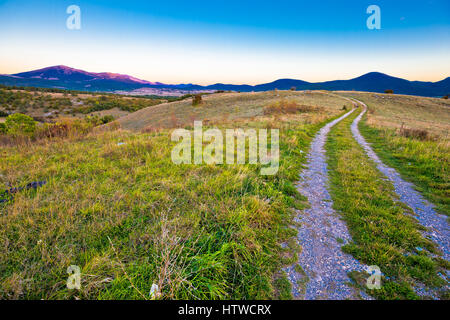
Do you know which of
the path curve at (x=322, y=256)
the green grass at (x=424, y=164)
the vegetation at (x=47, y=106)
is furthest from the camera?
the vegetation at (x=47, y=106)

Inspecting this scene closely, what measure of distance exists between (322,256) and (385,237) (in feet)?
4.96

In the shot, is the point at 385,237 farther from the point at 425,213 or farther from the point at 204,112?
the point at 204,112

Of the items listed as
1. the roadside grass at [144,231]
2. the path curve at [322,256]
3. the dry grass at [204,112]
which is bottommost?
the path curve at [322,256]

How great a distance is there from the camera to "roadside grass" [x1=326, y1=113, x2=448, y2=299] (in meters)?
2.65

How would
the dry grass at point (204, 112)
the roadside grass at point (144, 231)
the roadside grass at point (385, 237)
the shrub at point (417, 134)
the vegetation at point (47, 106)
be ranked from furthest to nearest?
1. the vegetation at point (47, 106)
2. the dry grass at point (204, 112)
3. the shrub at point (417, 134)
4. the roadside grass at point (385, 237)
5. the roadside grass at point (144, 231)

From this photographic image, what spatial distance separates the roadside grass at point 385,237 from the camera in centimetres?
265

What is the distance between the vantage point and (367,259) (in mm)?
3008

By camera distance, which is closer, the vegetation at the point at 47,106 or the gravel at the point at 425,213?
the gravel at the point at 425,213

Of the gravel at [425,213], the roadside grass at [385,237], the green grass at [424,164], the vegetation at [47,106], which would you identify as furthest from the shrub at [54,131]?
the vegetation at [47,106]

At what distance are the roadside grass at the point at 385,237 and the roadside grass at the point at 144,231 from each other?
1.23 meters

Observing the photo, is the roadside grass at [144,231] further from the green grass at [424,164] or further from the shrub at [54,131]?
the shrub at [54,131]

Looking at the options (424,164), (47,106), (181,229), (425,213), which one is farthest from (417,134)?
(47,106)

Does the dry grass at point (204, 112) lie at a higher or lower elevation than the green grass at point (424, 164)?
higher
